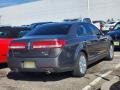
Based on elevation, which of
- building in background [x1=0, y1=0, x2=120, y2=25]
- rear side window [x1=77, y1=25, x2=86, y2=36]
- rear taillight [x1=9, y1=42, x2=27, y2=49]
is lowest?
building in background [x1=0, y1=0, x2=120, y2=25]

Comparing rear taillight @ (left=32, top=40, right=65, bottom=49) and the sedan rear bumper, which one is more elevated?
rear taillight @ (left=32, top=40, right=65, bottom=49)

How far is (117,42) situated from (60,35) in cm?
Answer: 629

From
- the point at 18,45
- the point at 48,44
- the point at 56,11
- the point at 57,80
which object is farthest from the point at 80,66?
the point at 56,11

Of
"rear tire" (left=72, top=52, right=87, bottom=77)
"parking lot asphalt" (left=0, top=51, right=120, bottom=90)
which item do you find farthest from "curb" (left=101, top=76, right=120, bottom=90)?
"rear tire" (left=72, top=52, right=87, bottom=77)

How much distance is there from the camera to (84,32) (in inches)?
395

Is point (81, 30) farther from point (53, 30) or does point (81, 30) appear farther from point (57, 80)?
point (57, 80)

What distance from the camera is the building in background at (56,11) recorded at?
210ft

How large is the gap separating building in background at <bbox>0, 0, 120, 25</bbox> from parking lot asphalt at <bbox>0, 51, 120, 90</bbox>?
165 feet

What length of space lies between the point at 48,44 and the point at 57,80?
43.7 inches

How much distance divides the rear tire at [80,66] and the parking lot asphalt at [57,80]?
122mm

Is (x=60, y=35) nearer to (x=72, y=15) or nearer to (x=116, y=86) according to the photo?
(x=116, y=86)

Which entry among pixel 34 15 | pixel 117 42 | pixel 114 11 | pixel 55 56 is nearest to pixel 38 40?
pixel 55 56

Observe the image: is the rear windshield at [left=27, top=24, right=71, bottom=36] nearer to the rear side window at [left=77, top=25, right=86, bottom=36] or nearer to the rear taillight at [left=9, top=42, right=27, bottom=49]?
the rear side window at [left=77, top=25, right=86, bottom=36]

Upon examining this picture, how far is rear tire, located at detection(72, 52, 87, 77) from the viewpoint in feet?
29.4
